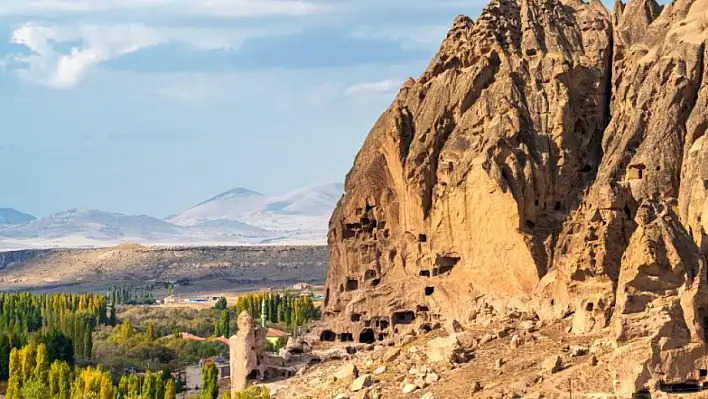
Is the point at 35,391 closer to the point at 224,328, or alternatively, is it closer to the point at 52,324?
the point at 52,324

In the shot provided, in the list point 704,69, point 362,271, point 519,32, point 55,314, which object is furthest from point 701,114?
point 55,314

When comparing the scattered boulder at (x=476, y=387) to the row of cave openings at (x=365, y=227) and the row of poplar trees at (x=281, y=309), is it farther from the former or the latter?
the row of poplar trees at (x=281, y=309)

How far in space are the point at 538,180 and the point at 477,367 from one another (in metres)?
→ 10.1

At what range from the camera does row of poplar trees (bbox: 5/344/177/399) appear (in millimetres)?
69500

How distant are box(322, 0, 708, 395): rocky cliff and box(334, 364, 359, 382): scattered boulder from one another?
4883 millimetres

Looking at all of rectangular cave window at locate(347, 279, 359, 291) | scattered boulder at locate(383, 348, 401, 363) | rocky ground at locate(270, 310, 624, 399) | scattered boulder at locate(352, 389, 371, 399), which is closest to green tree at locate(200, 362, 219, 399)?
rocky ground at locate(270, 310, 624, 399)

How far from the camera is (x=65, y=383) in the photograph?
243 ft

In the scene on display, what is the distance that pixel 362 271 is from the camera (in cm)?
6869

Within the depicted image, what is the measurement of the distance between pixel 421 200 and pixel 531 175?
17.3 feet

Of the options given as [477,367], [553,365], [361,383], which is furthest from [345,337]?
[553,365]

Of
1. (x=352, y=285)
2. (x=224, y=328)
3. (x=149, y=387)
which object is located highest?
(x=352, y=285)

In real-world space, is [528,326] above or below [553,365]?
above

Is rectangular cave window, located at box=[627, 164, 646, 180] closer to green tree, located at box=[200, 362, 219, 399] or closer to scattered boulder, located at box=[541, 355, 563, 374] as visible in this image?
scattered boulder, located at box=[541, 355, 563, 374]

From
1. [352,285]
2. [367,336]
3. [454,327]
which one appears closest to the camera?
[454,327]
